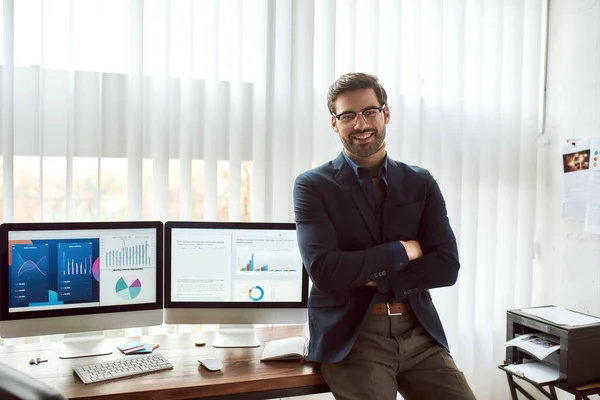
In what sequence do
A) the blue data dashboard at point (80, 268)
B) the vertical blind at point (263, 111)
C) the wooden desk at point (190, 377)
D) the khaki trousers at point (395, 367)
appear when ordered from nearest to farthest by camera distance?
the wooden desk at point (190, 377), the khaki trousers at point (395, 367), the blue data dashboard at point (80, 268), the vertical blind at point (263, 111)

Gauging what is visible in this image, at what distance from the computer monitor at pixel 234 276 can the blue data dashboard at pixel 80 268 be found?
0.10 m

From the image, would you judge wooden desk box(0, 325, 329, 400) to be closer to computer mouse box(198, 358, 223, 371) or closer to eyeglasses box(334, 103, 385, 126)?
computer mouse box(198, 358, 223, 371)

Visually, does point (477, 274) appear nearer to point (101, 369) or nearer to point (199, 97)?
point (199, 97)

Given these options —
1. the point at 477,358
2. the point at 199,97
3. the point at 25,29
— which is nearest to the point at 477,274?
the point at 477,358

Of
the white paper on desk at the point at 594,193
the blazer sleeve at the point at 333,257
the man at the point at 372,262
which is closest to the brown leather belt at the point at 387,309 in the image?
the man at the point at 372,262

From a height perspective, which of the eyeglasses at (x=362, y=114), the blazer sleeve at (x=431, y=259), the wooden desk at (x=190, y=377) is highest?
the eyeglasses at (x=362, y=114)

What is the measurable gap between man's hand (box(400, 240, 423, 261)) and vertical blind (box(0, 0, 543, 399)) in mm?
763

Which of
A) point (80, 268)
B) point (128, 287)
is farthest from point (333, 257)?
point (80, 268)

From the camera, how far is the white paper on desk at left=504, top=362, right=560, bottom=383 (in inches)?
86.2

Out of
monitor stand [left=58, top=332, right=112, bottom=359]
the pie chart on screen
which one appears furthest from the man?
monitor stand [left=58, top=332, right=112, bottom=359]

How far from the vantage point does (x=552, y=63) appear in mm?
2865

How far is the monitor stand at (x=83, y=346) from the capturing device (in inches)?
73.7

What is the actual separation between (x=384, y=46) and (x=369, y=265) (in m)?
1.37

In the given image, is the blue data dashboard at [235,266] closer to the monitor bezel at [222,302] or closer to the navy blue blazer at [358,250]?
the monitor bezel at [222,302]
